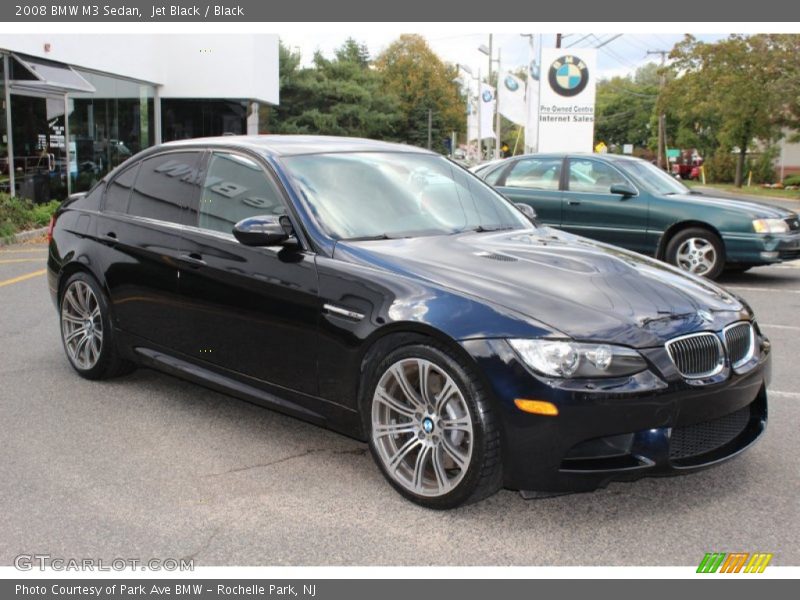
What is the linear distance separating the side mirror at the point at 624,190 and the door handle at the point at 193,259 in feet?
22.8

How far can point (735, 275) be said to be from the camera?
11102mm

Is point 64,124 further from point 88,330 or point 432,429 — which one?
point 432,429

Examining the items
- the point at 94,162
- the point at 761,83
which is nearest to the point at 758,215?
the point at 94,162

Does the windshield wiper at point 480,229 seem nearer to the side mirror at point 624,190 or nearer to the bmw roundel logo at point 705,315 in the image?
the bmw roundel logo at point 705,315

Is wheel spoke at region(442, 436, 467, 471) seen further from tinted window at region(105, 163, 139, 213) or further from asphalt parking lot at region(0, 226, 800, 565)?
tinted window at region(105, 163, 139, 213)

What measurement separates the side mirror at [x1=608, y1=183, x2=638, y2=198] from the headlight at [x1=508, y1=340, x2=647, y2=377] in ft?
24.6

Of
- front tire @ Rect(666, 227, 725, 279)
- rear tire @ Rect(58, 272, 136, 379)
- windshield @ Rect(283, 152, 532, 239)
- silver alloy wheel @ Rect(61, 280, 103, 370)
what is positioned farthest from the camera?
front tire @ Rect(666, 227, 725, 279)

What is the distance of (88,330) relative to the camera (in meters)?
5.75

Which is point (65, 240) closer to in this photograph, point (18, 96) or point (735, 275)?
point (735, 275)

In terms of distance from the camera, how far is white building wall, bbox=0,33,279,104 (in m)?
24.8

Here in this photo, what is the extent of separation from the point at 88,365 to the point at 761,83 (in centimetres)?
3786

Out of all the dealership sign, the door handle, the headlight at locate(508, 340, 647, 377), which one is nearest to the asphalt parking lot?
the headlight at locate(508, 340, 647, 377)

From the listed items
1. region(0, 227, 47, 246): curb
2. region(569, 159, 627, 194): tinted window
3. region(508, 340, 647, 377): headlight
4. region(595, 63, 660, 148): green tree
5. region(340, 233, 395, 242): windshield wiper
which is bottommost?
region(0, 227, 47, 246): curb

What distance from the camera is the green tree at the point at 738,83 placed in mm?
36094
